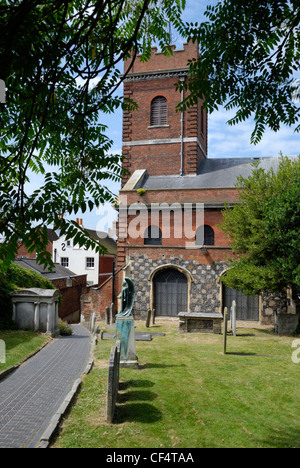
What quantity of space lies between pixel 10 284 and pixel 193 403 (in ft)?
39.2

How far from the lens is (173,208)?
69.7 ft

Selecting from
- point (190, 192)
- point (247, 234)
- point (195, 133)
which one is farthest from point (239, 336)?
point (195, 133)

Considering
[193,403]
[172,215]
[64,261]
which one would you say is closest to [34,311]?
[172,215]

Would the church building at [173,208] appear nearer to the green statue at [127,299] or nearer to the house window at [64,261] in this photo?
the green statue at [127,299]

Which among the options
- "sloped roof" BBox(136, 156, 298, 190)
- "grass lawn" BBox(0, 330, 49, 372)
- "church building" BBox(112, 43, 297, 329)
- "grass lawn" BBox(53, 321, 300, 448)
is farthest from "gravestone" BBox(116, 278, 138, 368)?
"sloped roof" BBox(136, 156, 298, 190)

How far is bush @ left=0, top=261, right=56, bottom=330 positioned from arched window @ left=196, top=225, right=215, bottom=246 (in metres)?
9.27

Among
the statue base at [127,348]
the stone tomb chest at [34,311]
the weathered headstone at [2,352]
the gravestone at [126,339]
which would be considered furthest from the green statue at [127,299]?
the stone tomb chest at [34,311]

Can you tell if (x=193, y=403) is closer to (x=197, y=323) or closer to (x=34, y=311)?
(x=197, y=323)

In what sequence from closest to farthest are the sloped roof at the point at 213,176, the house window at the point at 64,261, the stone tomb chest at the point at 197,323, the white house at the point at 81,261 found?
the stone tomb chest at the point at 197,323 < the sloped roof at the point at 213,176 < the white house at the point at 81,261 < the house window at the point at 64,261

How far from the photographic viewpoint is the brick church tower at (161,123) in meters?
24.0

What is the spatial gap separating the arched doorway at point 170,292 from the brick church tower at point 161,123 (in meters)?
7.19

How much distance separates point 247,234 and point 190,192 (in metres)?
5.37

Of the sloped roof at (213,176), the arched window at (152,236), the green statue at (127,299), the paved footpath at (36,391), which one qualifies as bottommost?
the paved footpath at (36,391)
